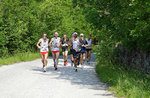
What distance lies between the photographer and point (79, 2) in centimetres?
1210

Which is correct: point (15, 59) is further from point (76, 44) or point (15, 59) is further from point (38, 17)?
point (38, 17)

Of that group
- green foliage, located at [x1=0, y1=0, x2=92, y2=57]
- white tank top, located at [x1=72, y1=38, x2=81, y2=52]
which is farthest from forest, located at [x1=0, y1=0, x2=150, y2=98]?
white tank top, located at [x1=72, y1=38, x2=81, y2=52]

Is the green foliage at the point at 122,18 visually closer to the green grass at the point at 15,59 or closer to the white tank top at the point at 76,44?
the white tank top at the point at 76,44

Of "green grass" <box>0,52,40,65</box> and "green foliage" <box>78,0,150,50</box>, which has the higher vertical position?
"green foliage" <box>78,0,150,50</box>

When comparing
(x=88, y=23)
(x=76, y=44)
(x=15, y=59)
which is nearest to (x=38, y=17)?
(x=15, y=59)

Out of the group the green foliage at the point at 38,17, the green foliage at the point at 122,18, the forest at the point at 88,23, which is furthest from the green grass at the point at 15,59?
the green foliage at the point at 122,18

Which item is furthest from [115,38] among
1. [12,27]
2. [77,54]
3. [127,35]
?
[12,27]

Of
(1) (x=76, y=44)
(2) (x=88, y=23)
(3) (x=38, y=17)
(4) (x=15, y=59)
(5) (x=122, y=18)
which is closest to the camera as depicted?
(5) (x=122, y=18)

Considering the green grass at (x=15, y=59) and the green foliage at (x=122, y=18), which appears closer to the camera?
the green foliage at (x=122, y=18)

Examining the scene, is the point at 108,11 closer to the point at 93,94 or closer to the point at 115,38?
the point at 115,38

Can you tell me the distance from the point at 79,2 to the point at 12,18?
10.4 metres

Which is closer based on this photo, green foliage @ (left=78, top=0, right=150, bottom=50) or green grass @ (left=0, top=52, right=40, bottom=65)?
green foliage @ (left=78, top=0, right=150, bottom=50)

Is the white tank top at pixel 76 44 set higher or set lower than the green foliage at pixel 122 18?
lower

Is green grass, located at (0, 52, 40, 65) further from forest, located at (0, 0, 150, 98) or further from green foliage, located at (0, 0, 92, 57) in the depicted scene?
green foliage, located at (0, 0, 92, 57)
